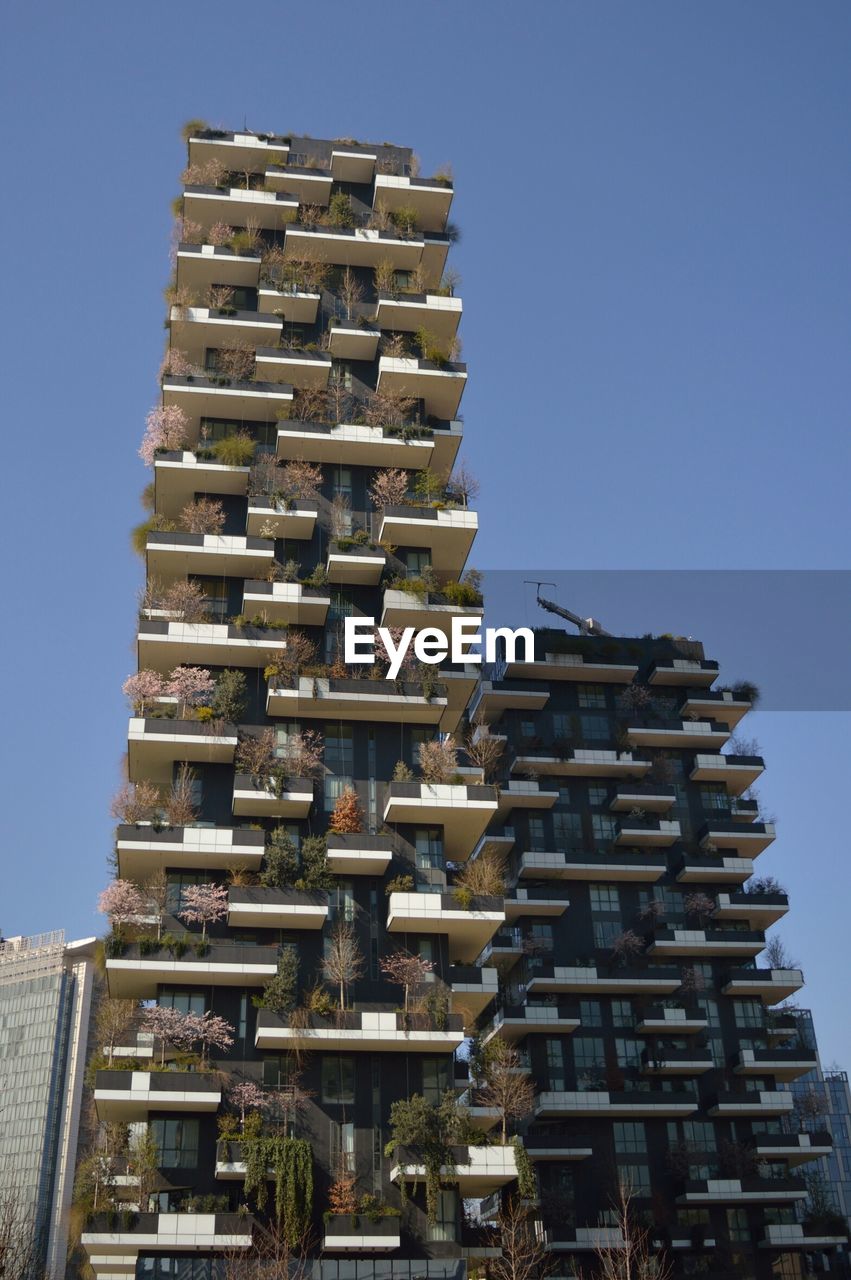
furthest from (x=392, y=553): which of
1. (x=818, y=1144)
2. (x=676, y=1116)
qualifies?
(x=818, y=1144)

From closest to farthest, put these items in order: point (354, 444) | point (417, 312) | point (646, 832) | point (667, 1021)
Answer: point (354, 444)
point (417, 312)
point (667, 1021)
point (646, 832)

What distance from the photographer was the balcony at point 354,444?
6284 cm

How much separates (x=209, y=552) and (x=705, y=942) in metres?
40.4

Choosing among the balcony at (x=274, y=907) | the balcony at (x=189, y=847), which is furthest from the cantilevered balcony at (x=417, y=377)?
the balcony at (x=274, y=907)

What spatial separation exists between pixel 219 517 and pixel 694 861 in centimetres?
3962

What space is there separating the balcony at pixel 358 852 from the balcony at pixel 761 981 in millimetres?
36035

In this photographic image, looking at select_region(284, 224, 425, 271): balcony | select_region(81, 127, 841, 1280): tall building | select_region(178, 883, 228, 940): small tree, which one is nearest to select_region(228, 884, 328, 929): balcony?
select_region(81, 127, 841, 1280): tall building

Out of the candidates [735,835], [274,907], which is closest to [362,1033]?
[274,907]

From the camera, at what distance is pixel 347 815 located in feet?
183

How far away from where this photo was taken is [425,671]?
5900cm

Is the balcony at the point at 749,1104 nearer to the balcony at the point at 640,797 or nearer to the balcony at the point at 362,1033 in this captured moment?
the balcony at the point at 640,797

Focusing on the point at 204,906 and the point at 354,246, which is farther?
the point at 354,246

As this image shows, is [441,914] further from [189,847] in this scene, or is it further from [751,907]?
[751,907]

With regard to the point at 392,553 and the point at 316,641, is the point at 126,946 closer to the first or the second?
the point at 316,641
